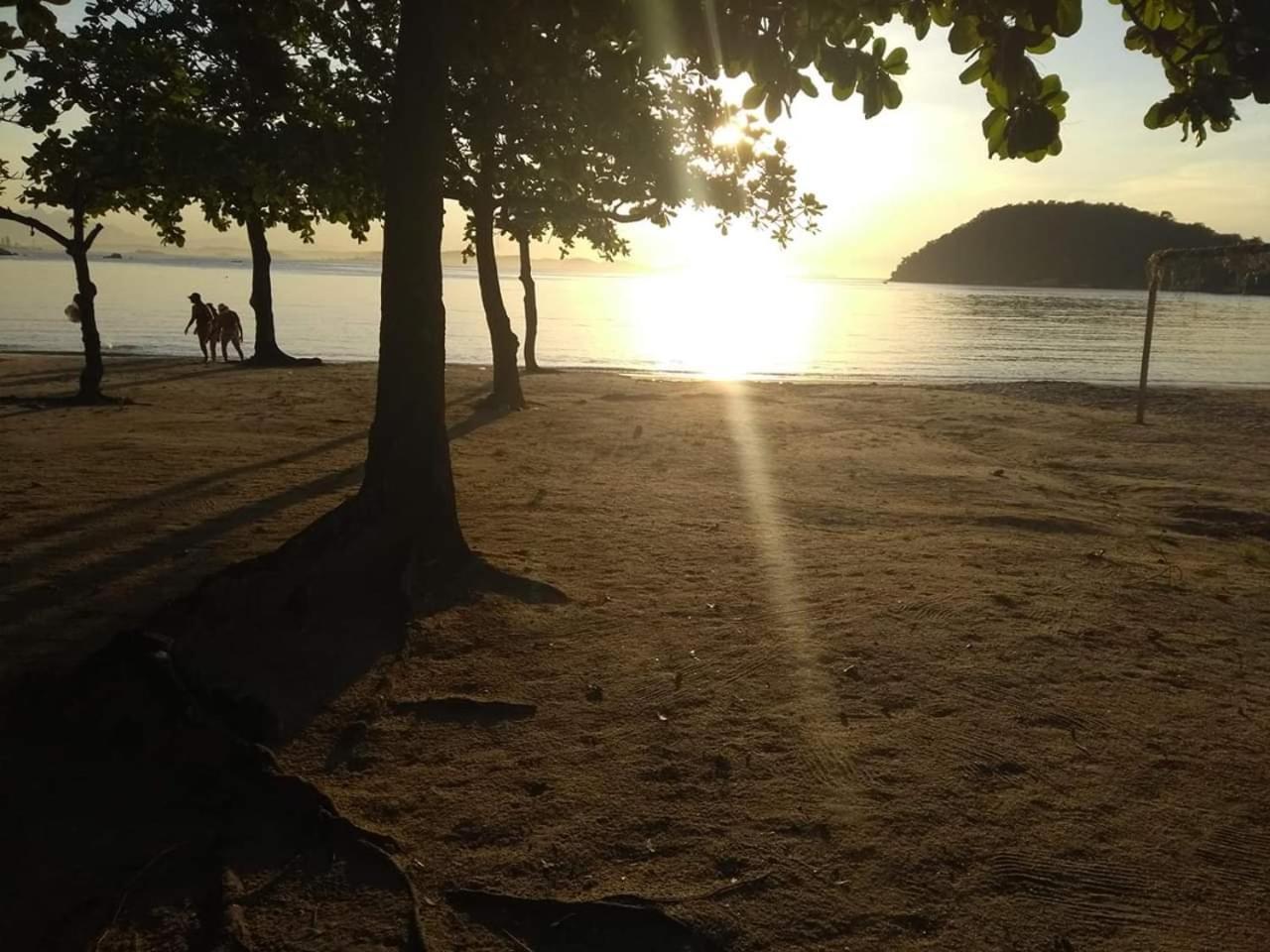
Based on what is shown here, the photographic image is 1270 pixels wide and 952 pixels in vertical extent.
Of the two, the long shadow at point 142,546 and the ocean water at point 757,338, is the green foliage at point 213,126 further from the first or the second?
the ocean water at point 757,338

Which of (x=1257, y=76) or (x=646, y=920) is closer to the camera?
(x=646, y=920)

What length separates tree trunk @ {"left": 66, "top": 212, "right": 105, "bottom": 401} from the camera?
566 inches

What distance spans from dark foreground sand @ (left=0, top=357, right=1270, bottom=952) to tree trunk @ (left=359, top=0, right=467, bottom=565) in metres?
0.85

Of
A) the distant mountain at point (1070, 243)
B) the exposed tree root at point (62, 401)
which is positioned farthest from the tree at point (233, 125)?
the distant mountain at point (1070, 243)

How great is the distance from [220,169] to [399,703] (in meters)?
9.61

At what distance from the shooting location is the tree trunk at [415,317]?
19.6ft

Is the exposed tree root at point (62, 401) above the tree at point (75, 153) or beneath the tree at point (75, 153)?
beneath

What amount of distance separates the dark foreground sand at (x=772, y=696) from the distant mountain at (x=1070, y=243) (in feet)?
434

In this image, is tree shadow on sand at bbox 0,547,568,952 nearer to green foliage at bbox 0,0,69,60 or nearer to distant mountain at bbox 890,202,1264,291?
green foliage at bbox 0,0,69,60

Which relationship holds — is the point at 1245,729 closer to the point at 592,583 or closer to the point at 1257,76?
the point at 1257,76

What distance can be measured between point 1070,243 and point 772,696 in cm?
16695

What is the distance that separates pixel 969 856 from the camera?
3488 millimetres

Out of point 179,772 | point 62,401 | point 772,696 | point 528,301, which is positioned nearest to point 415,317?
point 179,772

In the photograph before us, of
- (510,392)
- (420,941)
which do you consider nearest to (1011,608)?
(420,941)
